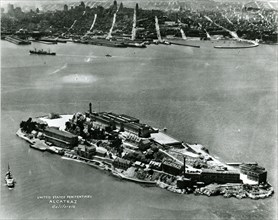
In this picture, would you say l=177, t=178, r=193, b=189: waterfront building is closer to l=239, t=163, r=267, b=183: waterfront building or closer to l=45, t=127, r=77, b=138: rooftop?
l=239, t=163, r=267, b=183: waterfront building

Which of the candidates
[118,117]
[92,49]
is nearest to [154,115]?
[118,117]

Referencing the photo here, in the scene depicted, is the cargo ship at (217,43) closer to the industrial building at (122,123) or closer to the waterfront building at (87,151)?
the industrial building at (122,123)

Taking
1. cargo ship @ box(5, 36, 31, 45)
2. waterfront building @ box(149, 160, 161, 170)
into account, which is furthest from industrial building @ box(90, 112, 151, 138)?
cargo ship @ box(5, 36, 31, 45)

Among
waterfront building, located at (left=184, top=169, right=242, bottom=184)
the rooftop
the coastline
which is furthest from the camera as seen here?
the rooftop

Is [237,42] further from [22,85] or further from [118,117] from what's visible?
[118,117]

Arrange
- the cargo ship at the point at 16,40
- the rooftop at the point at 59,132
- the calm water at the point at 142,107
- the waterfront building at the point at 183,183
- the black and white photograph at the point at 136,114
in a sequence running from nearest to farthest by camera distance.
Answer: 1. the calm water at the point at 142,107
2. the black and white photograph at the point at 136,114
3. the waterfront building at the point at 183,183
4. the rooftop at the point at 59,132
5. the cargo ship at the point at 16,40

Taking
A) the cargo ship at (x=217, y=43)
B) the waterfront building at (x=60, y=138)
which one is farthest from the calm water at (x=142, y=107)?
the cargo ship at (x=217, y=43)

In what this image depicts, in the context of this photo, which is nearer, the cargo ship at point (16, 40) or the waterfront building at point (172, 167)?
the waterfront building at point (172, 167)
